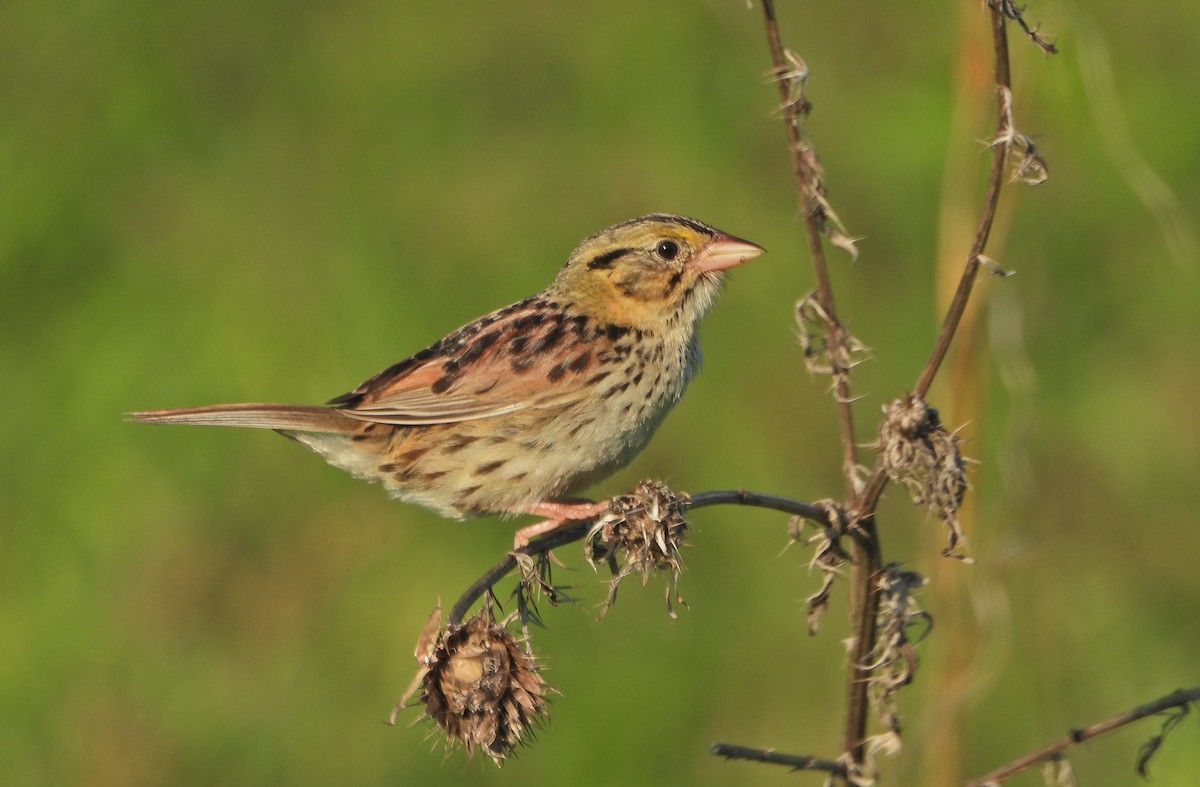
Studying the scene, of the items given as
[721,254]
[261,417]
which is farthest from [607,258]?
[261,417]

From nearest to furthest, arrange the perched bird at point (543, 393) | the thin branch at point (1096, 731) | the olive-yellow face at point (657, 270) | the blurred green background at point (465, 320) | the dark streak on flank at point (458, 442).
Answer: the thin branch at point (1096, 731) < the perched bird at point (543, 393) < the dark streak on flank at point (458, 442) < the olive-yellow face at point (657, 270) < the blurred green background at point (465, 320)

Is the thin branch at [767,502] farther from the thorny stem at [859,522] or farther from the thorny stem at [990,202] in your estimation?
the thorny stem at [990,202]

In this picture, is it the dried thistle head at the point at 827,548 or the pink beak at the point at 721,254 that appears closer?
the dried thistle head at the point at 827,548

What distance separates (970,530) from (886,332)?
2.66 metres

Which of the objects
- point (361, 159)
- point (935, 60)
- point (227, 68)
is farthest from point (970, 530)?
point (227, 68)

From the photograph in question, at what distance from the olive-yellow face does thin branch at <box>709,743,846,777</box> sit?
6.06 feet

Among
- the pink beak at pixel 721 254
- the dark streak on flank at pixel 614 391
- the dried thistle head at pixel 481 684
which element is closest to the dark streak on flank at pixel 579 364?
the dark streak on flank at pixel 614 391

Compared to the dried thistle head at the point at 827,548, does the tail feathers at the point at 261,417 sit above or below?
above

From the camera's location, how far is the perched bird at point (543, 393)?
13.9ft

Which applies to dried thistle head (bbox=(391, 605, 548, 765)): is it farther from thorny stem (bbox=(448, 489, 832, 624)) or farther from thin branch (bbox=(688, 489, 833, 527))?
thin branch (bbox=(688, 489, 833, 527))

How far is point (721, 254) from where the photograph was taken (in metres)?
4.45

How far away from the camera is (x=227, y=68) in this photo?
25.5 ft

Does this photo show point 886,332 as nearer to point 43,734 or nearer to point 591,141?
point 591,141

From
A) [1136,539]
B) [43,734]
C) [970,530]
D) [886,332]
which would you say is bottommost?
[43,734]
